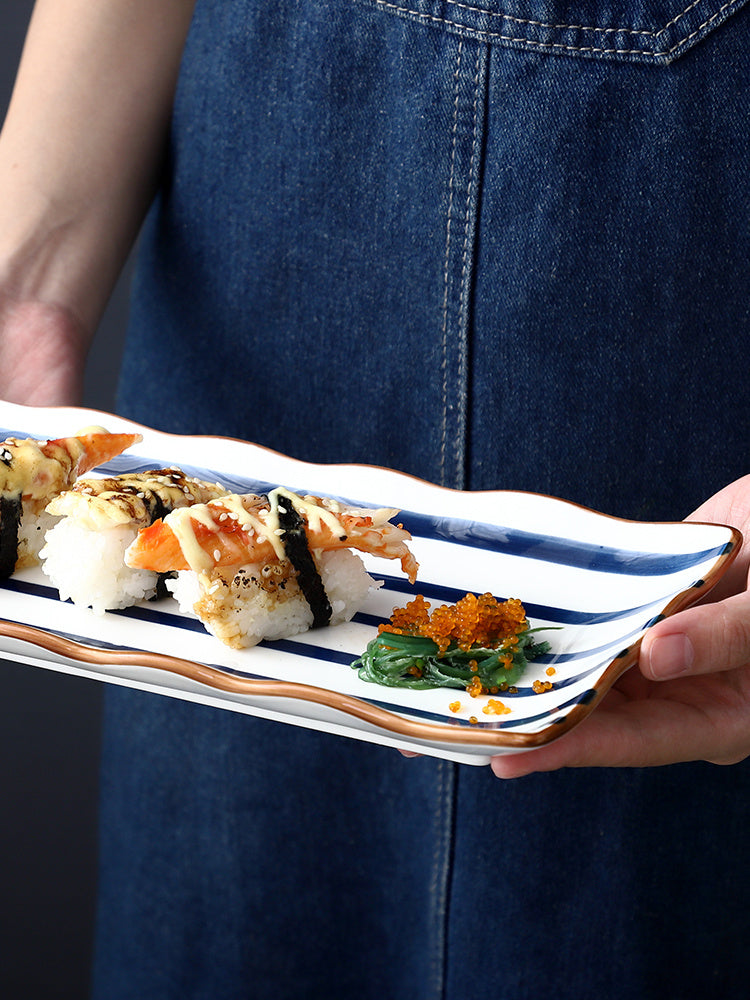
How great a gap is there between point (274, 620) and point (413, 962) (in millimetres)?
1370

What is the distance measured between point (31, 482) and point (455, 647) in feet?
2.52

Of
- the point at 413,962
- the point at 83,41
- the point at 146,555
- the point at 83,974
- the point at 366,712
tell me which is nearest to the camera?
the point at 366,712

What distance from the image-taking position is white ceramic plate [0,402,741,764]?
1.19m

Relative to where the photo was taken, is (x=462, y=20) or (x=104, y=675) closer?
(x=104, y=675)

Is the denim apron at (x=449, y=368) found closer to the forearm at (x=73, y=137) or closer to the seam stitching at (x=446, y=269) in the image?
the seam stitching at (x=446, y=269)

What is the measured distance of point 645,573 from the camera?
4.85 ft

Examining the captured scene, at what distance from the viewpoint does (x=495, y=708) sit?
4.10ft

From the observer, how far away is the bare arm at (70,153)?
2.17 m

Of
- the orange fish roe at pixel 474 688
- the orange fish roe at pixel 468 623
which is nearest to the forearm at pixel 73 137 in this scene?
the orange fish roe at pixel 468 623

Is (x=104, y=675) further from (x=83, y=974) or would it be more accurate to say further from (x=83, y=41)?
(x=83, y=974)

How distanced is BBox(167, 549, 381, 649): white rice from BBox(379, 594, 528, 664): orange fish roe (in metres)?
0.08

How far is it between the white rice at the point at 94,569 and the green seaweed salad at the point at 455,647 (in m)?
0.37

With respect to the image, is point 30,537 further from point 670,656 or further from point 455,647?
point 670,656

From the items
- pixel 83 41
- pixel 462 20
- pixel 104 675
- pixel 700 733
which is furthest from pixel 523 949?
pixel 83 41
